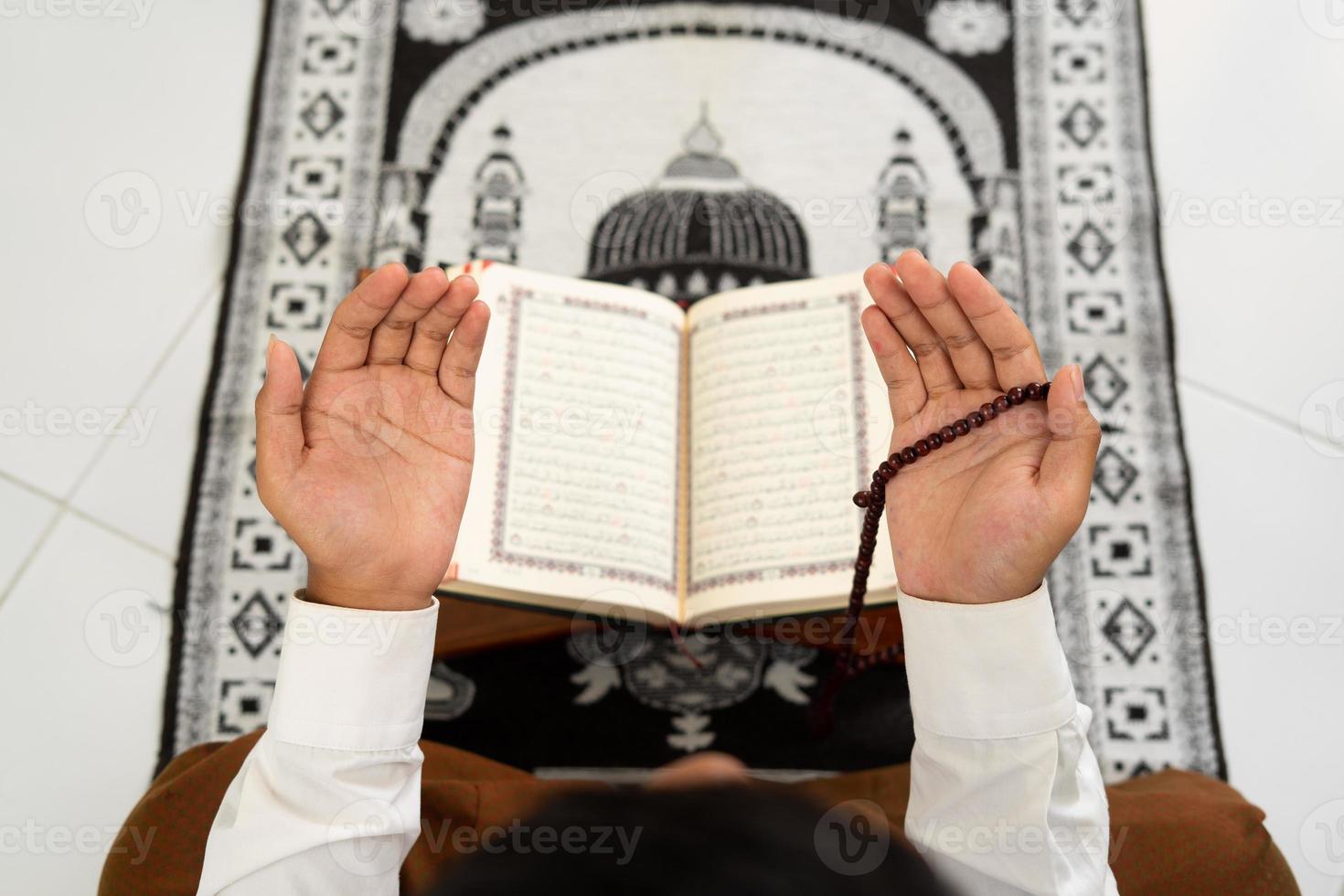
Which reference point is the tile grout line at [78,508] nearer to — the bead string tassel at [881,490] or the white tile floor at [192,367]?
the white tile floor at [192,367]

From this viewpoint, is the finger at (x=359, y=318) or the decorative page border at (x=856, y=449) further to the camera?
the decorative page border at (x=856, y=449)

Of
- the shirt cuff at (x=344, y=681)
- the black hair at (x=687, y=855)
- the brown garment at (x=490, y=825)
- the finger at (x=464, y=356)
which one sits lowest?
the brown garment at (x=490, y=825)

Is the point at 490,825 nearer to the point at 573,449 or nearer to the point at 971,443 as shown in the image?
the point at 573,449

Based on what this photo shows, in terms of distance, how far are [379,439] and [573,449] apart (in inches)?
16.9

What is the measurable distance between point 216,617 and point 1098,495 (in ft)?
4.38

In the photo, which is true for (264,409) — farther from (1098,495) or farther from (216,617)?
(1098,495)

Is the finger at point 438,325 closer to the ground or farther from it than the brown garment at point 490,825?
farther from it

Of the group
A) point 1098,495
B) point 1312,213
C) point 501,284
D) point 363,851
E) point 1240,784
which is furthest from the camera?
point 1312,213

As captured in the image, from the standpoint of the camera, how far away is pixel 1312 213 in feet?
5.98

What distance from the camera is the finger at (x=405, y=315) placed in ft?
2.86

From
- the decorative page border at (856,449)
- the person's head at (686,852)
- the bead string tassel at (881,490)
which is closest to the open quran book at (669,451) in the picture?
the decorative page border at (856,449)

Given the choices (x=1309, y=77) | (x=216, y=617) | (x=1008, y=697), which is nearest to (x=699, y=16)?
(x=1309, y=77)

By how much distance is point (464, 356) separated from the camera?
93cm

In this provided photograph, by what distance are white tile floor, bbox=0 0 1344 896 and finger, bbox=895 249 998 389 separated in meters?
0.93
